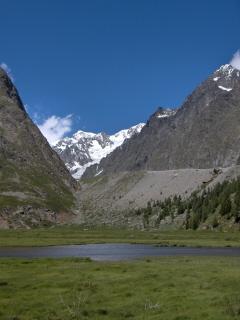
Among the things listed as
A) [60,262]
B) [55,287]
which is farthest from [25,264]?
[55,287]

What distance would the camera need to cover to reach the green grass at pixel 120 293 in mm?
33438

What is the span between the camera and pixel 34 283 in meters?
46.0

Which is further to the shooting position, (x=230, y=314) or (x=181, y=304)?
(x=181, y=304)

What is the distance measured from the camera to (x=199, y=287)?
141 feet

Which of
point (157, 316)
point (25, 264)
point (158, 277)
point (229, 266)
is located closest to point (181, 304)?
point (157, 316)

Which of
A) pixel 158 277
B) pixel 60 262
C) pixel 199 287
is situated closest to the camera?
pixel 199 287

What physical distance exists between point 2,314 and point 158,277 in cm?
1969

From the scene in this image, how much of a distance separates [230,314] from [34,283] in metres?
19.1

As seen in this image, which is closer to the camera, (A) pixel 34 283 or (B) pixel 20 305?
(B) pixel 20 305

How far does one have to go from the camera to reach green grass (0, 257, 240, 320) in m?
33.4

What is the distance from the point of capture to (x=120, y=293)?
134 feet

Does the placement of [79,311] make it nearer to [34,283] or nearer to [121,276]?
[34,283]

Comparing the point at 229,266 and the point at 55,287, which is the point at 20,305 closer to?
the point at 55,287

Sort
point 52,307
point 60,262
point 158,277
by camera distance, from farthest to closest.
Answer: point 60,262
point 158,277
point 52,307
